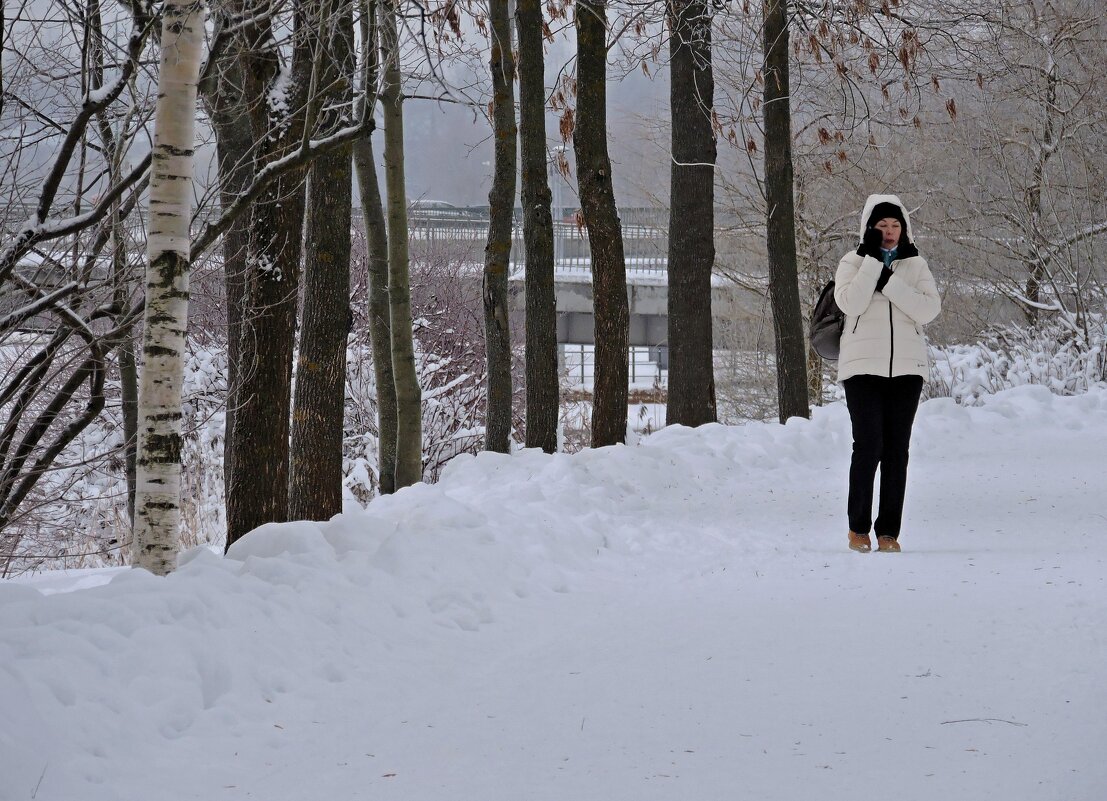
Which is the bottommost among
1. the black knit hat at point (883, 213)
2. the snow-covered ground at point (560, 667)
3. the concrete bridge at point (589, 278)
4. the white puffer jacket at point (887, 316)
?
the snow-covered ground at point (560, 667)

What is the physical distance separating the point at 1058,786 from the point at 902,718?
1.91 ft

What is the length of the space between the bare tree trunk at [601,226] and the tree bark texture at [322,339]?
2579mm

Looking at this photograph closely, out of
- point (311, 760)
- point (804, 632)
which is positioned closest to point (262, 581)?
point (311, 760)

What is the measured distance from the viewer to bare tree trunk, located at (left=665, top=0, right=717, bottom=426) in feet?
33.6

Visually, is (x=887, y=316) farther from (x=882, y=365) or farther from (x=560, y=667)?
(x=560, y=667)

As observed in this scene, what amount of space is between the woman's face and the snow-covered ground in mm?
1745

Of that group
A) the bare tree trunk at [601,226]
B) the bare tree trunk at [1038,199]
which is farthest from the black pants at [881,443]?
the bare tree trunk at [1038,199]

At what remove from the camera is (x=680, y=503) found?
7266mm

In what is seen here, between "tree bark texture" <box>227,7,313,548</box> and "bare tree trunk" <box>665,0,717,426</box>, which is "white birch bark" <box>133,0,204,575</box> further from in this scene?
"bare tree trunk" <box>665,0,717,426</box>

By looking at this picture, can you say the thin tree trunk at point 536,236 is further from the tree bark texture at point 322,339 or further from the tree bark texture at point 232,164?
the tree bark texture at point 232,164

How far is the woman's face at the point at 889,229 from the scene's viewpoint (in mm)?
5895

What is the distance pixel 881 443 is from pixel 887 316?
0.71m

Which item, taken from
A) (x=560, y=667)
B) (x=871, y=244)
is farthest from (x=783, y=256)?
(x=560, y=667)

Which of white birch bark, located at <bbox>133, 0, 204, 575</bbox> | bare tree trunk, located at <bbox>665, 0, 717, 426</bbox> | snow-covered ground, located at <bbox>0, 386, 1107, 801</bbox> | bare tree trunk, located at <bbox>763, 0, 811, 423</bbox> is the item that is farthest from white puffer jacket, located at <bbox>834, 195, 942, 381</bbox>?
bare tree trunk, located at <bbox>763, 0, 811, 423</bbox>
